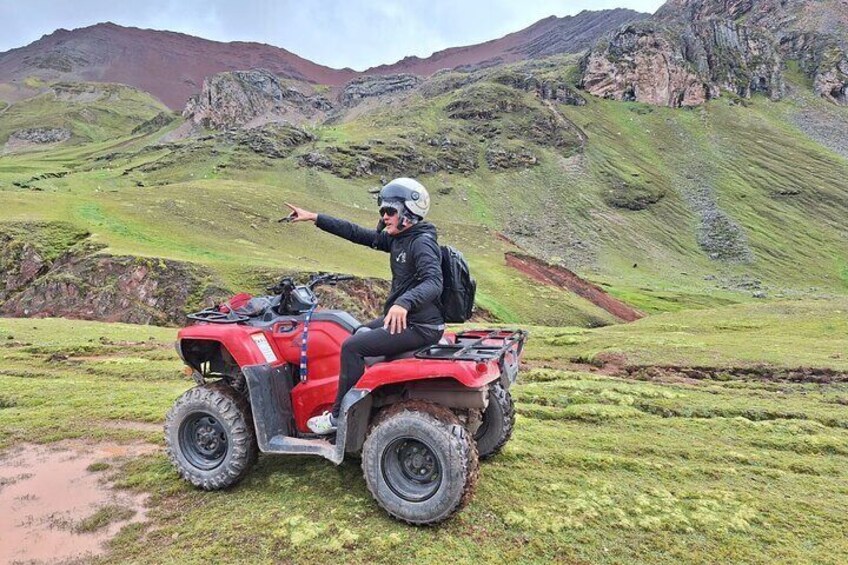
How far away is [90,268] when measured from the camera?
26594mm

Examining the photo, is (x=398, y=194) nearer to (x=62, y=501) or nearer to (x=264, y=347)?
(x=264, y=347)

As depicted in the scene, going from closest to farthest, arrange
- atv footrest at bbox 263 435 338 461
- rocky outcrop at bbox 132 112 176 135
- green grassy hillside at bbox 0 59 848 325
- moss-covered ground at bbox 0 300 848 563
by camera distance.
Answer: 1. moss-covered ground at bbox 0 300 848 563
2. atv footrest at bbox 263 435 338 461
3. green grassy hillside at bbox 0 59 848 325
4. rocky outcrop at bbox 132 112 176 135

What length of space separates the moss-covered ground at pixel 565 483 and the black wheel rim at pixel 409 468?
0.39 meters

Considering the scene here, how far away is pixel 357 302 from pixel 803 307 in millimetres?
22945

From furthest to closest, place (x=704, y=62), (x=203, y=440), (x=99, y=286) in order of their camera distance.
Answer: (x=704, y=62), (x=99, y=286), (x=203, y=440)

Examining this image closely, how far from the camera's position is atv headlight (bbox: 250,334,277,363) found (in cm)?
611

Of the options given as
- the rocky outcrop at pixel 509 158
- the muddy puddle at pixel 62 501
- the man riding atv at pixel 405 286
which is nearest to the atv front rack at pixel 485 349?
the man riding atv at pixel 405 286

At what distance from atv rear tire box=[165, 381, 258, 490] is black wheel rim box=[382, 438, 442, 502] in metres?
1.83

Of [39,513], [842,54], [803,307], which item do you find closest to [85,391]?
[39,513]

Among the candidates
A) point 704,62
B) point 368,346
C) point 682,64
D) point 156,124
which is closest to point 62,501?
point 368,346

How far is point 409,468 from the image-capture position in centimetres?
560

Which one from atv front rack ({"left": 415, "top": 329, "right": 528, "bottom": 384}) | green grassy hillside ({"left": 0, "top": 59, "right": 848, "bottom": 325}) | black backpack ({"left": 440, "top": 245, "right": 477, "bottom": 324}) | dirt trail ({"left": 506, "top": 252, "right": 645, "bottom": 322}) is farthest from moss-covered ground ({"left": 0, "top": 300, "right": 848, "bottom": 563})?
dirt trail ({"left": 506, "top": 252, "right": 645, "bottom": 322})

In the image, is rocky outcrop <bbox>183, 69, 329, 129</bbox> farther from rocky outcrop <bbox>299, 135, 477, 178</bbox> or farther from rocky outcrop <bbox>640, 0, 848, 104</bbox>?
rocky outcrop <bbox>640, 0, 848, 104</bbox>

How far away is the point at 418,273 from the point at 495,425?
9.00 feet
